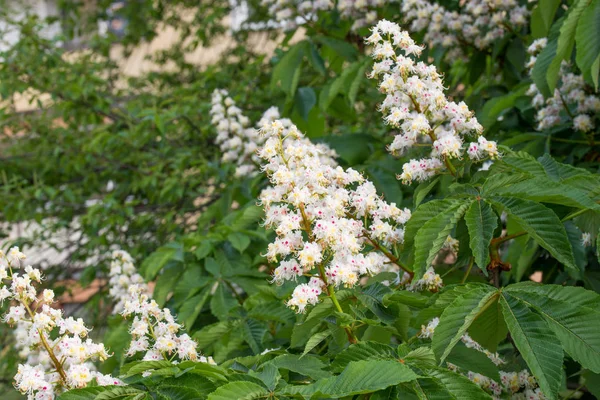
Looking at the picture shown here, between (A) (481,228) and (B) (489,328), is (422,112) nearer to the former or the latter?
(A) (481,228)

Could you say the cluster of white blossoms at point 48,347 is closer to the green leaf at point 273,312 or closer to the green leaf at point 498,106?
the green leaf at point 273,312

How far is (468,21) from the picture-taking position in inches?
133

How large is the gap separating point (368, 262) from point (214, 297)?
108 centimetres

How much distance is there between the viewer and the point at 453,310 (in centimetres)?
149

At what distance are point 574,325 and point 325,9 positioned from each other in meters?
2.39

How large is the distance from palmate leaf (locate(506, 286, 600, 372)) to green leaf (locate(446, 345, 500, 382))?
185 mm

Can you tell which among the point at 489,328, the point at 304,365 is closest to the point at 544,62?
the point at 489,328

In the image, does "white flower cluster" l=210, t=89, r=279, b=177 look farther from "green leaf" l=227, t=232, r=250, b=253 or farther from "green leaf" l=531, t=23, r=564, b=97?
"green leaf" l=531, t=23, r=564, b=97

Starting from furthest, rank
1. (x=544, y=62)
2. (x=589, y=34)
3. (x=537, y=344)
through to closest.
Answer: (x=544, y=62) → (x=589, y=34) → (x=537, y=344)

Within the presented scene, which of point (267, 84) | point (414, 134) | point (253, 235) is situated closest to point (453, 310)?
point (414, 134)

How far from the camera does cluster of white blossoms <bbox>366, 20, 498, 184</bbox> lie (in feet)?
6.07

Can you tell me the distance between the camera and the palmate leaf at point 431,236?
5.32 ft

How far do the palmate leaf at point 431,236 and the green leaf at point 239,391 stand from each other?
434 mm

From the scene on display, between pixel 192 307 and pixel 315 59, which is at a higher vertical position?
pixel 315 59
